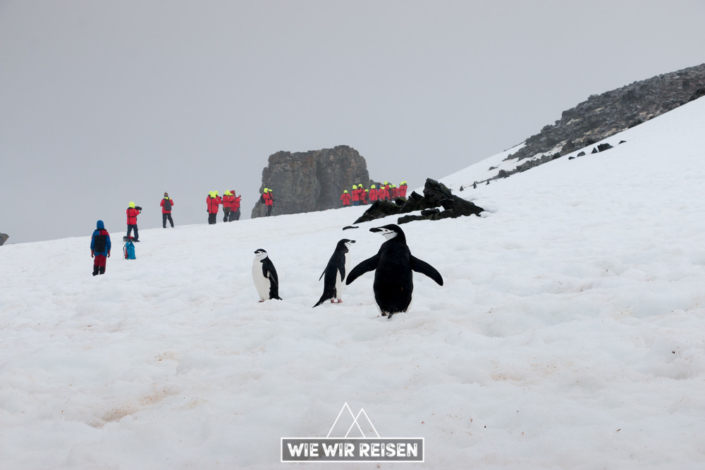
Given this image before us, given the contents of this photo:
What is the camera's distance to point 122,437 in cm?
295

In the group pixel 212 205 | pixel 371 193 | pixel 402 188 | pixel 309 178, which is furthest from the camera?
pixel 309 178

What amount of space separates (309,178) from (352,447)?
5282 cm

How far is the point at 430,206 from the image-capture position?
14.7 metres

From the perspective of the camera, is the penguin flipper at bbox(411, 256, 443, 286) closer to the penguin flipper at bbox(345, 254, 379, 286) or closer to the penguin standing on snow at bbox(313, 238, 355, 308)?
the penguin flipper at bbox(345, 254, 379, 286)

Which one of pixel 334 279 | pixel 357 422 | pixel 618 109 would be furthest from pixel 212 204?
pixel 618 109

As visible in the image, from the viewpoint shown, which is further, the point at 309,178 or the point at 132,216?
the point at 309,178

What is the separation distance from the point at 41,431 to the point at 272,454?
1.87 metres

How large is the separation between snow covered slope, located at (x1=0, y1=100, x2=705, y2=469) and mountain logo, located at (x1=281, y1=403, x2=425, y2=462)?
0.27 ft

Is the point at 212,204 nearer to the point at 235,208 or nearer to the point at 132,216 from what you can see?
the point at 235,208

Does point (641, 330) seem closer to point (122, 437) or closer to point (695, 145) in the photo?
point (122, 437)

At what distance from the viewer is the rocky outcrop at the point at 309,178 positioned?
53781 mm

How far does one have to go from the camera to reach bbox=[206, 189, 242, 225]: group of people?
995 inches

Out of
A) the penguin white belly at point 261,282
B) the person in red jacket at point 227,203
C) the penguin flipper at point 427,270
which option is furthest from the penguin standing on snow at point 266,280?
the person in red jacket at point 227,203

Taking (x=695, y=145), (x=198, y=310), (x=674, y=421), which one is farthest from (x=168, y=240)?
(x=695, y=145)
